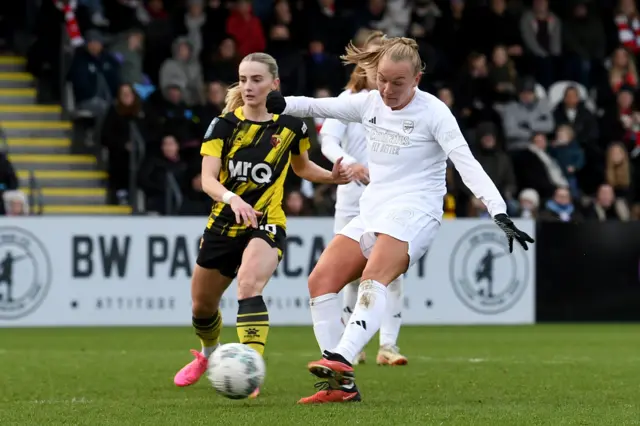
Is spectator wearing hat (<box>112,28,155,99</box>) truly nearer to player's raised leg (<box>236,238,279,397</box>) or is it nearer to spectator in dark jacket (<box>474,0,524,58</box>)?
spectator in dark jacket (<box>474,0,524,58</box>)

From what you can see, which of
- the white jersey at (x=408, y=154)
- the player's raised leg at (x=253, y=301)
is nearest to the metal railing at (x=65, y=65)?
the player's raised leg at (x=253, y=301)

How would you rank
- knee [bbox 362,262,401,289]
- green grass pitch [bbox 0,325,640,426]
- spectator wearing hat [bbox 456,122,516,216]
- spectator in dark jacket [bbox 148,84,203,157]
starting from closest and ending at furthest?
green grass pitch [bbox 0,325,640,426]
knee [bbox 362,262,401,289]
spectator in dark jacket [bbox 148,84,203,157]
spectator wearing hat [bbox 456,122,516,216]

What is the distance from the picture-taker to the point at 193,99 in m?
20.2

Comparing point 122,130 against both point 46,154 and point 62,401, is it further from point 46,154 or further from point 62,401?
point 62,401

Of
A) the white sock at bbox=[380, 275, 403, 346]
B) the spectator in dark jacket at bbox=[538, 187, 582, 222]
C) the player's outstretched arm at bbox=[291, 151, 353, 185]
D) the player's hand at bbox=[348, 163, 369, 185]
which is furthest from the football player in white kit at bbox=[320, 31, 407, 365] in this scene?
the spectator in dark jacket at bbox=[538, 187, 582, 222]

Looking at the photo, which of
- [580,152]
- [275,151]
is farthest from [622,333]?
[275,151]

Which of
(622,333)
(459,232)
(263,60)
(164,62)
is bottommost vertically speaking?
(622,333)

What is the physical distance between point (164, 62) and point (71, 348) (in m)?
8.03

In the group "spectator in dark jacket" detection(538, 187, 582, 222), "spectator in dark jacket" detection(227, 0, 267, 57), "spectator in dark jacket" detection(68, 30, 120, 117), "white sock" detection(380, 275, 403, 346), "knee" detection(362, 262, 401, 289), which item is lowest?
"white sock" detection(380, 275, 403, 346)

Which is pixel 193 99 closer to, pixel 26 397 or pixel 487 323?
pixel 487 323

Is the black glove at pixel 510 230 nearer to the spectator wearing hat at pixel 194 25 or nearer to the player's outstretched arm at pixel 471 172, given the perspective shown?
the player's outstretched arm at pixel 471 172

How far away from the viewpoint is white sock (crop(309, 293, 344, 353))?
328 inches

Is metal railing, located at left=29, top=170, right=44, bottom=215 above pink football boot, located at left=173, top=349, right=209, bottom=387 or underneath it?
above

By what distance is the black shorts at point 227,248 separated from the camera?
337 inches
